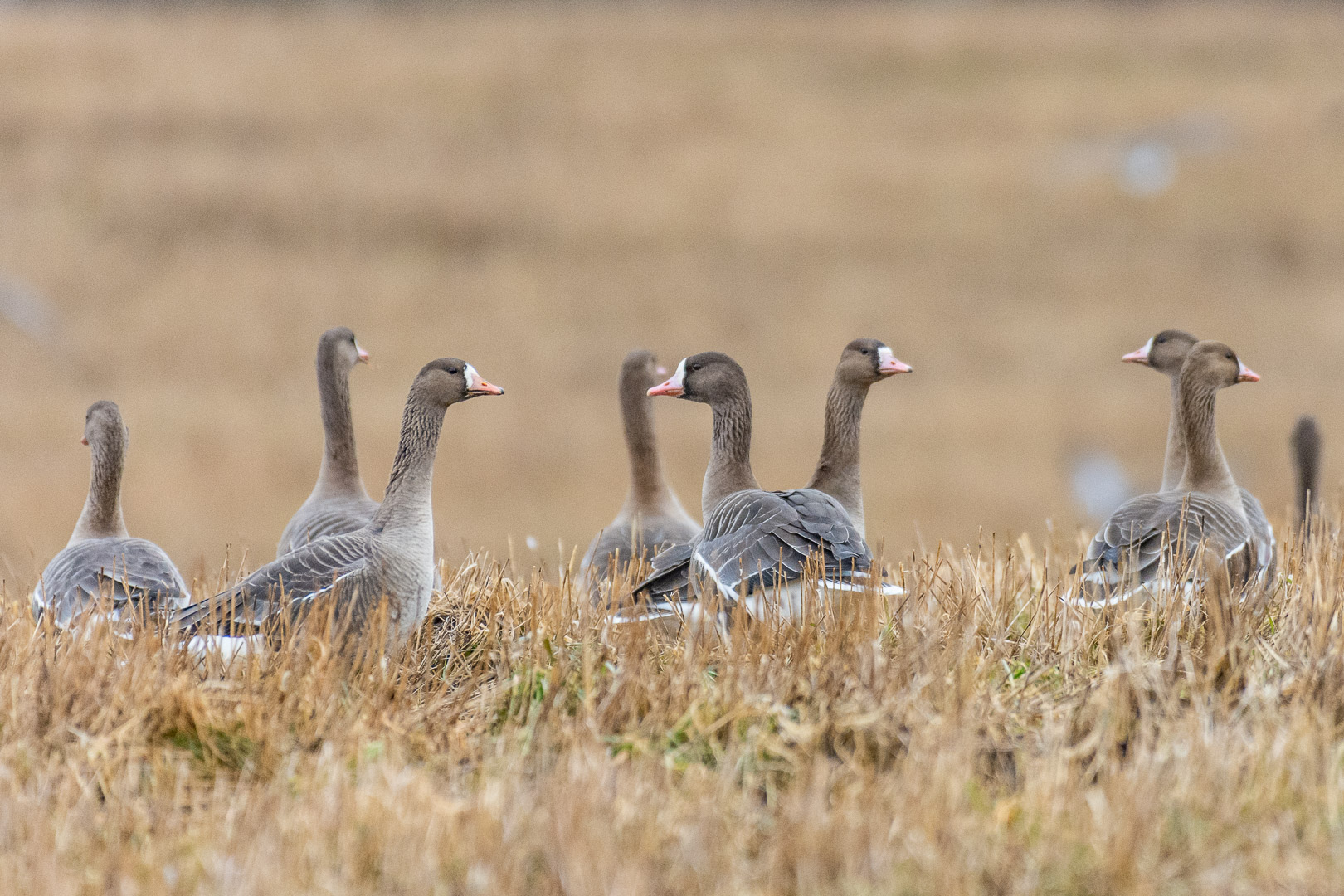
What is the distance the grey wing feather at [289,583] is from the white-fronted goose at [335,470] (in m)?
1.43

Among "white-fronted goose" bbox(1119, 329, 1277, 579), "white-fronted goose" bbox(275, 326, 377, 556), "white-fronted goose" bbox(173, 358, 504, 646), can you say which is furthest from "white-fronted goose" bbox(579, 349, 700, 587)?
"white-fronted goose" bbox(1119, 329, 1277, 579)

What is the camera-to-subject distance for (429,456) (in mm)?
6133

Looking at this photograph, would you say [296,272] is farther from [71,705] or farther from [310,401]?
[71,705]

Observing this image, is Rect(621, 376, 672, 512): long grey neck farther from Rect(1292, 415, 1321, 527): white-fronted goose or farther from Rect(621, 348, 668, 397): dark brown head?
Rect(1292, 415, 1321, 527): white-fronted goose

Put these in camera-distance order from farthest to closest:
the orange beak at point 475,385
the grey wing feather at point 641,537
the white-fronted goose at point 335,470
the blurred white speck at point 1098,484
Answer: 1. the blurred white speck at point 1098,484
2. the grey wing feather at point 641,537
3. the white-fronted goose at point 335,470
4. the orange beak at point 475,385

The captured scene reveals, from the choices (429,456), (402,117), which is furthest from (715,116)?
(429,456)

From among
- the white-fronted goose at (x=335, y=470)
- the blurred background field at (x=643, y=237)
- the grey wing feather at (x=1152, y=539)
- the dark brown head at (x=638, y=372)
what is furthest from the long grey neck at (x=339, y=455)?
the blurred background field at (x=643, y=237)

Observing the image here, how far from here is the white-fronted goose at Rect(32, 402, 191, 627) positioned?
6160 millimetres

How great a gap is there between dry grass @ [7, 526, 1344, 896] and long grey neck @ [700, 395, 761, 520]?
1.51m

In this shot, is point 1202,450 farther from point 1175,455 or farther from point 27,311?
point 27,311

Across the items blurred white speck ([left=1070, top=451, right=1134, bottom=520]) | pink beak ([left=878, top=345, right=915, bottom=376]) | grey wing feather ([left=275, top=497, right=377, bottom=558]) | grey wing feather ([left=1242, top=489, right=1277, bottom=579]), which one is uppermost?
blurred white speck ([left=1070, top=451, right=1134, bottom=520])

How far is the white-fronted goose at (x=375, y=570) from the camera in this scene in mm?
5469

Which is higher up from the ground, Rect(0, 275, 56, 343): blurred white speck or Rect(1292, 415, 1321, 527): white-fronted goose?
Rect(0, 275, 56, 343): blurred white speck

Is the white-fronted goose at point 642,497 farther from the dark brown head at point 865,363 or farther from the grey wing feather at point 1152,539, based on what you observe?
the grey wing feather at point 1152,539
